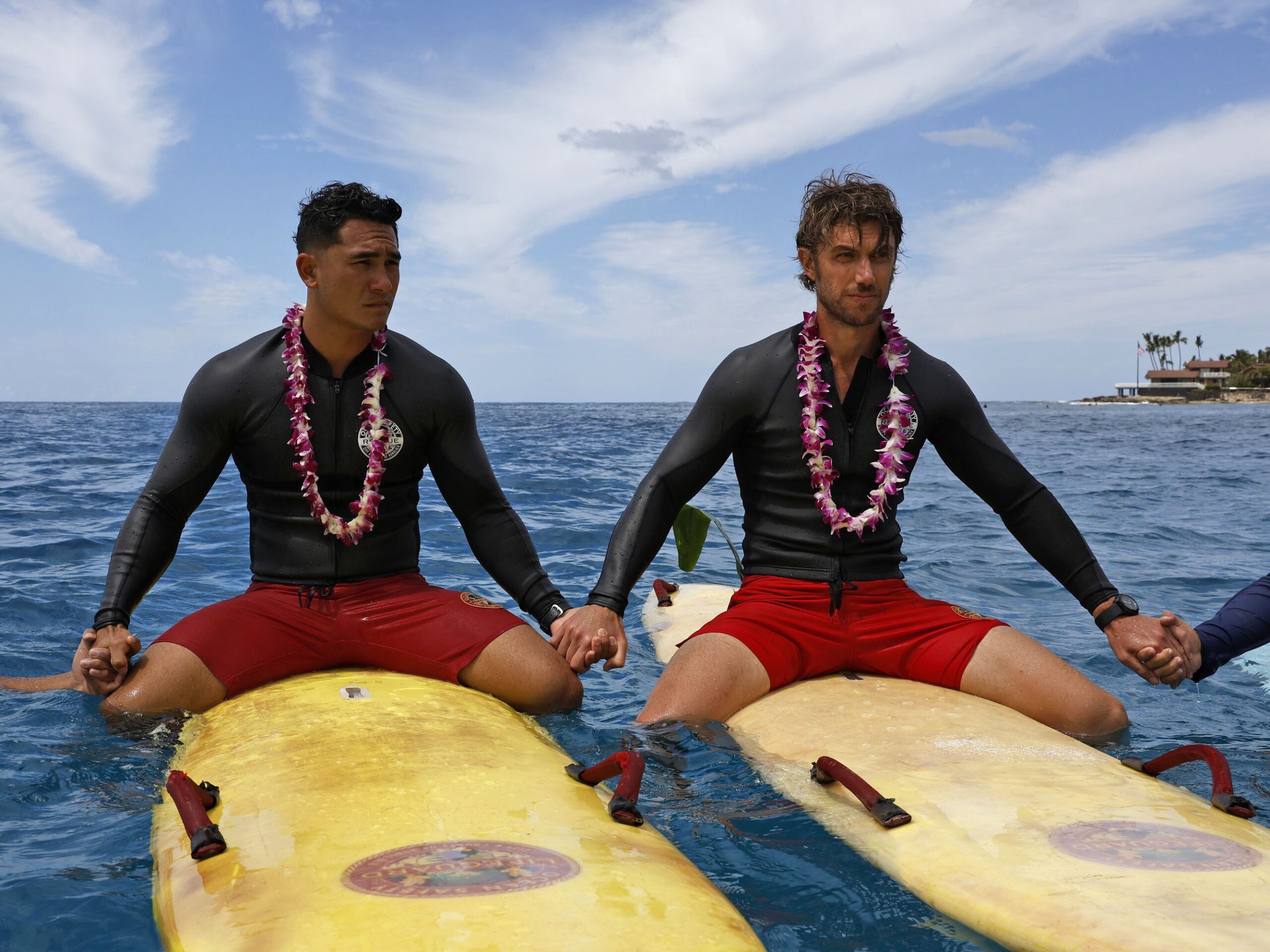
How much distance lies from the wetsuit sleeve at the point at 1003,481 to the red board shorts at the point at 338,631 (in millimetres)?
Answer: 1710

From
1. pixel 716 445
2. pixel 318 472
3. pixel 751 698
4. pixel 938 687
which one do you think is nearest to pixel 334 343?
pixel 318 472

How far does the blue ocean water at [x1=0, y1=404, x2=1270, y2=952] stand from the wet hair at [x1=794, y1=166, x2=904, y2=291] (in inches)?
70.2

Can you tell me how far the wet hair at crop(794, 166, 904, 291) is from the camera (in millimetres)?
3527

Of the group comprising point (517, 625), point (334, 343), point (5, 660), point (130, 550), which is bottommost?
point (5, 660)

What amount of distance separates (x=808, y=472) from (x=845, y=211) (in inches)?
35.7

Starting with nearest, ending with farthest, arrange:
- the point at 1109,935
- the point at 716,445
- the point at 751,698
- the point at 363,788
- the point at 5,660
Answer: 1. the point at 1109,935
2. the point at 363,788
3. the point at 751,698
4. the point at 716,445
5. the point at 5,660

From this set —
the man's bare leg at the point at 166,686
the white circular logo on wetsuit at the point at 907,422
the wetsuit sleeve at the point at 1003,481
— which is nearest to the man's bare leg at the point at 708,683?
the white circular logo on wetsuit at the point at 907,422

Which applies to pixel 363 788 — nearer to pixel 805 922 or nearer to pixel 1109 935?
pixel 805 922

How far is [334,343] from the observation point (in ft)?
12.1

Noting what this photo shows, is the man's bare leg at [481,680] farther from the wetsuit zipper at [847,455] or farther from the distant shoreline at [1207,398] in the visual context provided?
the distant shoreline at [1207,398]

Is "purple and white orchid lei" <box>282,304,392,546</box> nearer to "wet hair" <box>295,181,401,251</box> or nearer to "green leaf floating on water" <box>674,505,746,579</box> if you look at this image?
"wet hair" <box>295,181,401,251</box>

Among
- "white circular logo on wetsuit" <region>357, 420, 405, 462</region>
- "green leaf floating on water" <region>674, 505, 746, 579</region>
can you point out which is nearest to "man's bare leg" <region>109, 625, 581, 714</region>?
"white circular logo on wetsuit" <region>357, 420, 405, 462</region>

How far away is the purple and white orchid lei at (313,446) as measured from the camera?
11.8 ft

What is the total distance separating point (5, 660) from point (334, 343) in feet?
8.26
